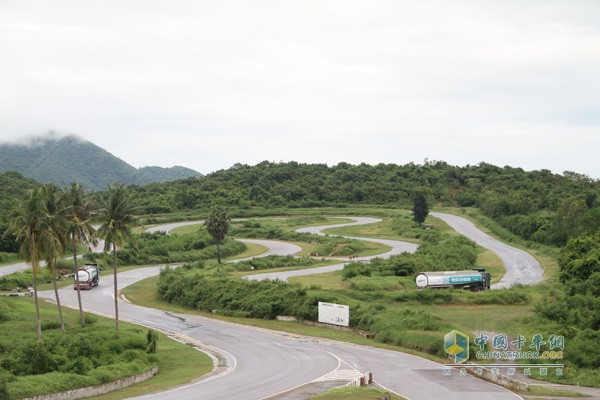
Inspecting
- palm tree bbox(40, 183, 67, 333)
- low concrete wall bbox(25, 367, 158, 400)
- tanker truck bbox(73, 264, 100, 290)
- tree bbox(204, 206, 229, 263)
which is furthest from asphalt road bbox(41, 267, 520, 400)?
tree bbox(204, 206, 229, 263)

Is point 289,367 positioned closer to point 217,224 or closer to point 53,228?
point 53,228

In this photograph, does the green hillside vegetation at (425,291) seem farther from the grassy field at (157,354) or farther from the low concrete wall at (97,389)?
the low concrete wall at (97,389)

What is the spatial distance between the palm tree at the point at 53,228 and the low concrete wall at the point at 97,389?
12.6 metres

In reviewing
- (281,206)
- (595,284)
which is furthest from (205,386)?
(281,206)

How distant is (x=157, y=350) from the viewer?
49.4 m

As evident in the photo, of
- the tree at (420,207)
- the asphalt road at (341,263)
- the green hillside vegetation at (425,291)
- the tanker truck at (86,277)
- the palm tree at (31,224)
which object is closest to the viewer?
the palm tree at (31,224)

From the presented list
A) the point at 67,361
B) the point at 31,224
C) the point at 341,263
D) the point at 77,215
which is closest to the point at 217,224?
the point at 341,263

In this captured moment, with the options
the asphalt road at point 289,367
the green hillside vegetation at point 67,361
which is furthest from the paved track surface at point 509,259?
the green hillside vegetation at point 67,361

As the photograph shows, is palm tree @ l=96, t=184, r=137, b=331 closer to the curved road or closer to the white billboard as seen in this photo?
the curved road

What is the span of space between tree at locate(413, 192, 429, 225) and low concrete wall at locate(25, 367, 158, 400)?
328 ft

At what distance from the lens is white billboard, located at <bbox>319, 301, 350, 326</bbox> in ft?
193

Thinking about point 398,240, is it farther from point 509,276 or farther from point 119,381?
point 119,381

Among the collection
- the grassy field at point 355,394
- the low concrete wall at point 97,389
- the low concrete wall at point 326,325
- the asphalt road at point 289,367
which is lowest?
the low concrete wall at point 326,325

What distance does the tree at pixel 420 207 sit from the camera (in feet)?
442
